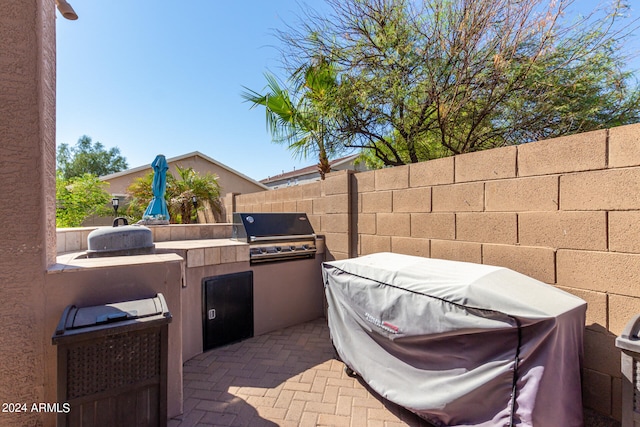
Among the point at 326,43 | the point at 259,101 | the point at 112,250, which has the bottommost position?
the point at 112,250

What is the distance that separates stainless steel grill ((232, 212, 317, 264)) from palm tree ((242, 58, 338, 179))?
6.78 feet

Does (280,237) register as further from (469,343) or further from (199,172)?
(199,172)

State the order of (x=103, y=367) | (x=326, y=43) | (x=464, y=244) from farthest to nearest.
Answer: (x=326, y=43) < (x=464, y=244) < (x=103, y=367)

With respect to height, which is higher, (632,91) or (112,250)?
(632,91)

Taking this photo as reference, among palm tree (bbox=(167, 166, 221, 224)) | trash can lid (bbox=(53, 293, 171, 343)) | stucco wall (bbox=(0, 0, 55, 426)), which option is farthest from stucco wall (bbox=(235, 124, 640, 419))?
palm tree (bbox=(167, 166, 221, 224))

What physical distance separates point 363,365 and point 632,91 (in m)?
6.59

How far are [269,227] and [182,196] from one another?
7.01 m

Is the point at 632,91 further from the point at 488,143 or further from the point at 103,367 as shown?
the point at 103,367

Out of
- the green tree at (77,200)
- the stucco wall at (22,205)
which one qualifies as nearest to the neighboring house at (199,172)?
the green tree at (77,200)

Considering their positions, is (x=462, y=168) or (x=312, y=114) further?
(x=312, y=114)

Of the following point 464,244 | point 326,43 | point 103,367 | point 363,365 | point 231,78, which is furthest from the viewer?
point 231,78

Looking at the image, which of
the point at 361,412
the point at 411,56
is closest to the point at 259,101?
the point at 411,56

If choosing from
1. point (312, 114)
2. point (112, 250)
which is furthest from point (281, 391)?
point (312, 114)

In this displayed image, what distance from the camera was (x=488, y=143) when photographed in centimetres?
599
